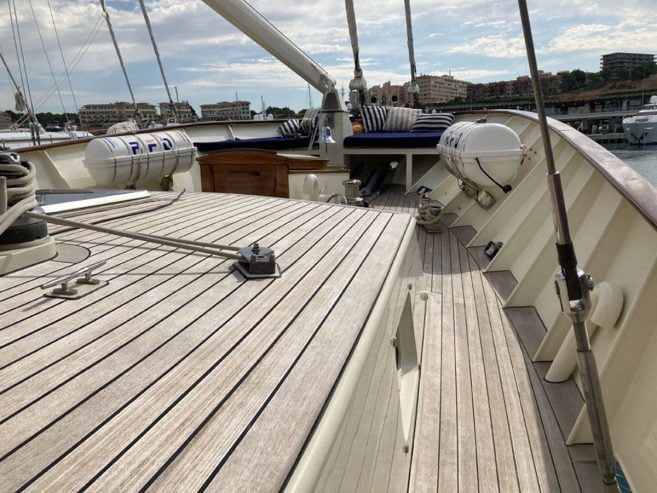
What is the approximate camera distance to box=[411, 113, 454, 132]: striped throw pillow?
7.90 meters

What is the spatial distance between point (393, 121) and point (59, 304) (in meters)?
7.79

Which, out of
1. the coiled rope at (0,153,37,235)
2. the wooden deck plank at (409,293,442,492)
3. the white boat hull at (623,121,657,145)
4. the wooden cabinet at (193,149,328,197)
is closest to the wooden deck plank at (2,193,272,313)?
the coiled rope at (0,153,37,235)

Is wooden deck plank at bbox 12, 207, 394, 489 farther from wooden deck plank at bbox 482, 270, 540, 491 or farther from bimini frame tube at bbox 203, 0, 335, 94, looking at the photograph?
bimini frame tube at bbox 203, 0, 335, 94

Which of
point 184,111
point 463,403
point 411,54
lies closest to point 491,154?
point 463,403

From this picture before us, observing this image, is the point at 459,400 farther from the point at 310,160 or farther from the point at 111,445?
the point at 310,160

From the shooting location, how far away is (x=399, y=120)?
8.73 meters

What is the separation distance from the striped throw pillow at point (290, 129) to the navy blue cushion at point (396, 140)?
2004mm

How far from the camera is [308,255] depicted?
7.00 feet

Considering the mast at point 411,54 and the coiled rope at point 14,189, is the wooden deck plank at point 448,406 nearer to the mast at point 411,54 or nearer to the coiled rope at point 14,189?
the coiled rope at point 14,189

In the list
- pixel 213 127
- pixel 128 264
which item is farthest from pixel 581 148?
pixel 213 127

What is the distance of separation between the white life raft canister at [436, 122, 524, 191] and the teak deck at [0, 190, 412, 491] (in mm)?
2656

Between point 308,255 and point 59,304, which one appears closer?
point 59,304

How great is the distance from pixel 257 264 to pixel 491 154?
319 cm

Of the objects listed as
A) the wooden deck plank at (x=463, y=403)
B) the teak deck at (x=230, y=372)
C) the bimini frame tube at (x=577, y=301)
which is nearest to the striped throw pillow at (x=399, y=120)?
the wooden deck plank at (x=463, y=403)
